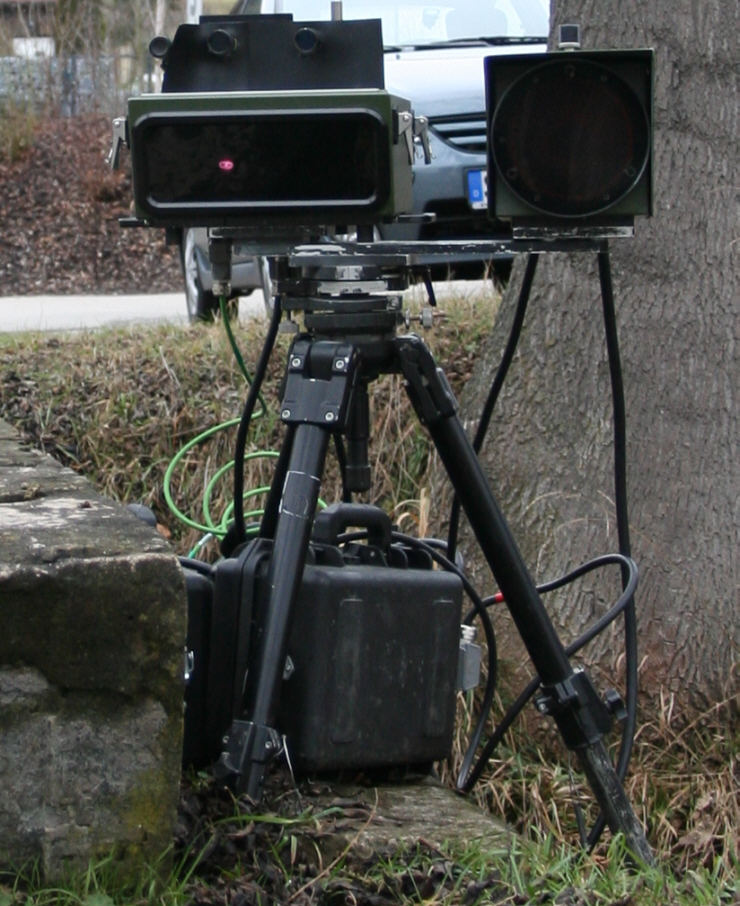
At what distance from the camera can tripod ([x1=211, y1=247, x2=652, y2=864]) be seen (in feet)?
7.48

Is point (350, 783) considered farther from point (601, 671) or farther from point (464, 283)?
point (464, 283)

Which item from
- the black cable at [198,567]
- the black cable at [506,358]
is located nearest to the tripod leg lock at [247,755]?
the black cable at [198,567]

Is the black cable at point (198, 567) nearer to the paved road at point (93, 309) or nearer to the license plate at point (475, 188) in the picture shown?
the license plate at point (475, 188)

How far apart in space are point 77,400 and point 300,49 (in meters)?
2.45

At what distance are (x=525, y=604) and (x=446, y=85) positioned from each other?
422cm

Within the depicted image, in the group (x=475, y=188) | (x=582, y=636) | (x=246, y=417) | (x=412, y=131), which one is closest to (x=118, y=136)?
(x=412, y=131)

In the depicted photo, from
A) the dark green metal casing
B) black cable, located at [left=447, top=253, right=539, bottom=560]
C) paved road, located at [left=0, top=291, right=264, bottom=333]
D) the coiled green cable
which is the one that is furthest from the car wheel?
the dark green metal casing

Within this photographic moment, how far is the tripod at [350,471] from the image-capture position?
2.28 metres

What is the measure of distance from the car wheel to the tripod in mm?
4059

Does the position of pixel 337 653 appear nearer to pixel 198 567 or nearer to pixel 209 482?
pixel 198 567

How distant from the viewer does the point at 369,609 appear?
2486 millimetres

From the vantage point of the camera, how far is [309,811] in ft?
7.87

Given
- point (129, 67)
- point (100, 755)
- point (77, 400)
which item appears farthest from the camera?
point (129, 67)

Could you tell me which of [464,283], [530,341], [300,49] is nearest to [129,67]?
[464,283]
